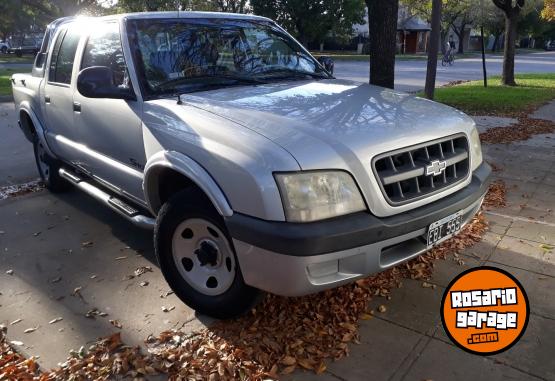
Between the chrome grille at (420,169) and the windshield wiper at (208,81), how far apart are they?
4.75 ft

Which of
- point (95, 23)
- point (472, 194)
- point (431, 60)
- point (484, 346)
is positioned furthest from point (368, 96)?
point (431, 60)

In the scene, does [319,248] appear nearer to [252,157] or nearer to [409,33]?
[252,157]

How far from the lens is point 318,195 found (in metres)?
2.50

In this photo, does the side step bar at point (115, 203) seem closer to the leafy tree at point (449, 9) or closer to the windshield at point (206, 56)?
the windshield at point (206, 56)

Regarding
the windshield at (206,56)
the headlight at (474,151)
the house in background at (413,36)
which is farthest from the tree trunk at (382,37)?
the house in background at (413,36)

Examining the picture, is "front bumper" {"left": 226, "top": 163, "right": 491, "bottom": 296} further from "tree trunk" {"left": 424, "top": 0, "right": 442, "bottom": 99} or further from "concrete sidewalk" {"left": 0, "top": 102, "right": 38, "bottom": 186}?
"tree trunk" {"left": 424, "top": 0, "right": 442, "bottom": 99}

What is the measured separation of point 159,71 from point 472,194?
2324 millimetres

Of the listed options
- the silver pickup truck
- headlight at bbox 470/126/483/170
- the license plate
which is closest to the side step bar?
the silver pickup truck

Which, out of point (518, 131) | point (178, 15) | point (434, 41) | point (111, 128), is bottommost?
point (518, 131)

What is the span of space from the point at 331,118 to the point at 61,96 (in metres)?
2.93

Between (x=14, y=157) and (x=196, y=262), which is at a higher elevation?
(x=196, y=262)

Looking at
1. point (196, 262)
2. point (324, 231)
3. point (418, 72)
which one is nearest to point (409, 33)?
point (418, 72)

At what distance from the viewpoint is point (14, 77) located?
6.07 metres

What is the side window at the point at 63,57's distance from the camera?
180 inches
